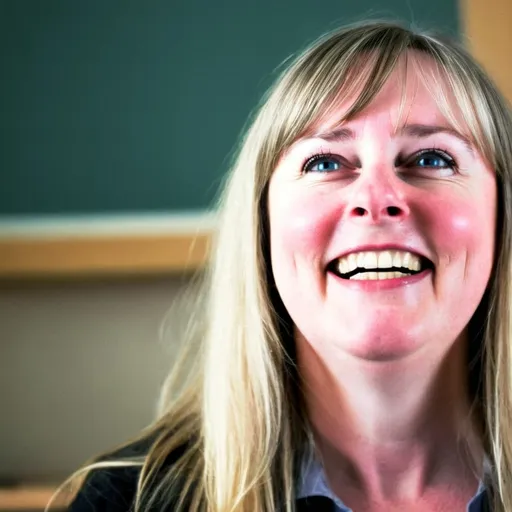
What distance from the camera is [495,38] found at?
1.39m

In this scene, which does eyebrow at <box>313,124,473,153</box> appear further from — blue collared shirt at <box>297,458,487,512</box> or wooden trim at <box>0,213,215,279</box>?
wooden trim at <box>0,213,215,279</box>

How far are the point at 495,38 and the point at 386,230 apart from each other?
0.70m

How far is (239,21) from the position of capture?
1.45m

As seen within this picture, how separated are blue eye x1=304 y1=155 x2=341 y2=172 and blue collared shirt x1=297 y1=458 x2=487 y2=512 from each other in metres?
0.32

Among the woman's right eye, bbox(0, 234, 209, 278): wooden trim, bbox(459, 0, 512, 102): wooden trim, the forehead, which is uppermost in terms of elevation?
bbox(459, 0, 512, 102): wooden trim

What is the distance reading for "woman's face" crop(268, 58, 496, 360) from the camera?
0.84 m

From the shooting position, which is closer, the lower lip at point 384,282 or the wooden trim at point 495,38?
the lower lip at point 384,282

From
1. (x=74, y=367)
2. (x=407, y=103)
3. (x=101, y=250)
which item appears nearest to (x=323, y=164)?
(x=407, y=103)

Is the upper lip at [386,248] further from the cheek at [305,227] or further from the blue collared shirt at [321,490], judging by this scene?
the blue collared shirt at [321,490]

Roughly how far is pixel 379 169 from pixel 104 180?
688mm

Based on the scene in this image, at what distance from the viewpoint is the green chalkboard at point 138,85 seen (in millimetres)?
1436

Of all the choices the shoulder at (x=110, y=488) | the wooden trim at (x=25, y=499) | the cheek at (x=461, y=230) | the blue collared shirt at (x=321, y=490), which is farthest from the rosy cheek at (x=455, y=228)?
the wooden trim at (x=25, y=499)

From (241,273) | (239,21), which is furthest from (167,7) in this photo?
(241,273)

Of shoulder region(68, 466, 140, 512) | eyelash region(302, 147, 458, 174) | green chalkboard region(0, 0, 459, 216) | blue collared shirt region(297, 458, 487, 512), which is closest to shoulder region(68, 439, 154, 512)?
shoulder region(68, 466, 140, 512)
